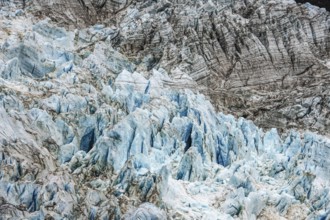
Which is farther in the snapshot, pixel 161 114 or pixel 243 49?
pixel 243 49

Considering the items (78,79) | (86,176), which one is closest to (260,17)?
(78,79)

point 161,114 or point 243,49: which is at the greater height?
point 243,49

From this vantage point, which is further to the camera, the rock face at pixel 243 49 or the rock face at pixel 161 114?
the rock face at pixel 243 49

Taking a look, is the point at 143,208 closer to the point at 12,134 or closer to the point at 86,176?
the point at 86,176

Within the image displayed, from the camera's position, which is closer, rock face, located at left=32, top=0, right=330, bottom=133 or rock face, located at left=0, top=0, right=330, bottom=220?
rock face, located at left=0, top=0, right=330, bottom=220
